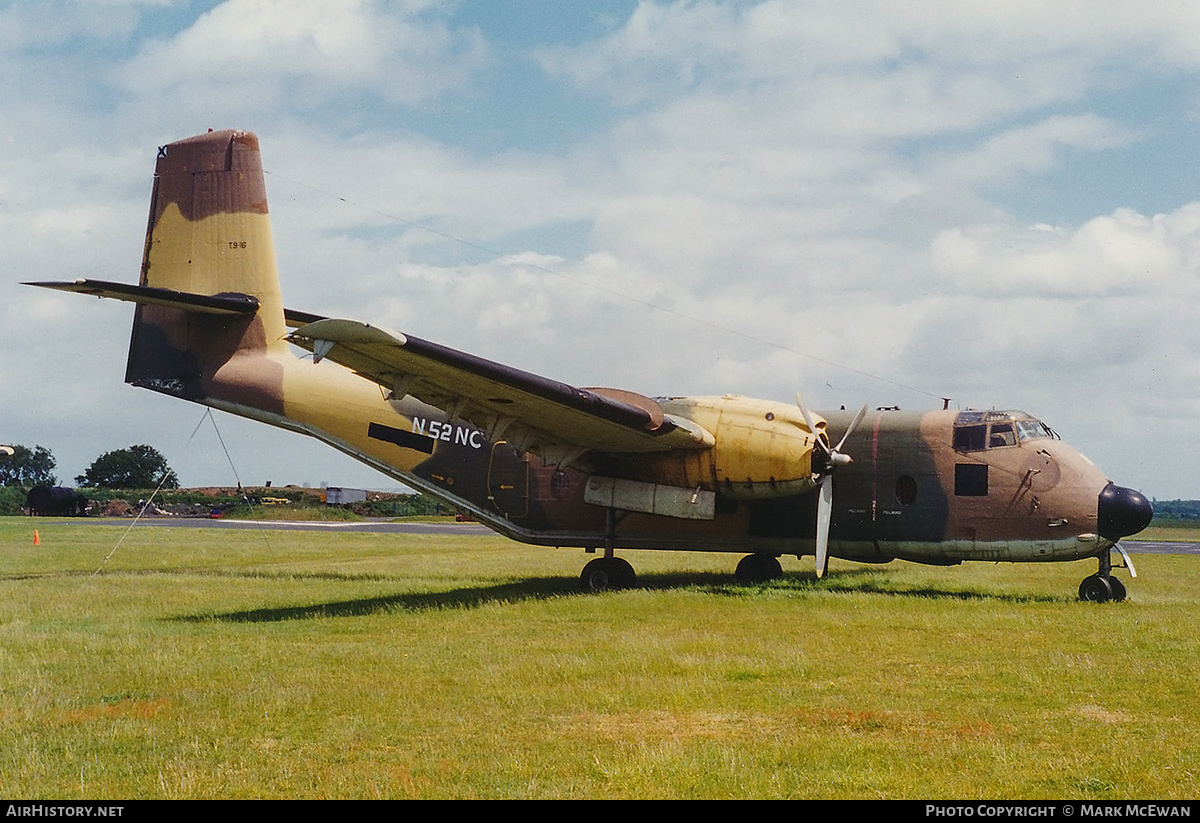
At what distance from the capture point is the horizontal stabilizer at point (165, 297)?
16969 millimetres

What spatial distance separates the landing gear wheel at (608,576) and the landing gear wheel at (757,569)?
3025 millimetres

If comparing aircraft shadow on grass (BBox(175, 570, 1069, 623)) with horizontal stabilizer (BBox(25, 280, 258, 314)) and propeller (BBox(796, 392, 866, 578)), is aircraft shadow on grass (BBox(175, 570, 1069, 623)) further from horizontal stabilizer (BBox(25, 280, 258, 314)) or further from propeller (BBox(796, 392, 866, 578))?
horizontal stabilizer (BBox(25, 280, 258, 314))

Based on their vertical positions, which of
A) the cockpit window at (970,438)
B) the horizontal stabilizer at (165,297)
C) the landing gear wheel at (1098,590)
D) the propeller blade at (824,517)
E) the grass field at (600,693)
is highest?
the horizontal stabilizer at (165,297)

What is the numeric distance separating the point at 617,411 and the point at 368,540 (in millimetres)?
24806

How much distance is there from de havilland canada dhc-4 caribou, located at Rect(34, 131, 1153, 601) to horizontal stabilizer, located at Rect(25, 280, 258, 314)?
6 cm

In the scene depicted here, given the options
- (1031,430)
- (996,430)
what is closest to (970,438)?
(996,430)

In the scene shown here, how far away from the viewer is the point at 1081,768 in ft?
24.3

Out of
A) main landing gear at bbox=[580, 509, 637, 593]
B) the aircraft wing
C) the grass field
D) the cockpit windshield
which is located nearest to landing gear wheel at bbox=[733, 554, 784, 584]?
the grass field

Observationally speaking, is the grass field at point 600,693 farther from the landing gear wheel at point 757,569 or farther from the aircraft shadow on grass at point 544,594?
the landing gear wheel at point 757,569

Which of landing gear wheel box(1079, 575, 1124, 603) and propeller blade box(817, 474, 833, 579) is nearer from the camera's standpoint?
landing gear wheel box(1079, 575, 1124, 603)

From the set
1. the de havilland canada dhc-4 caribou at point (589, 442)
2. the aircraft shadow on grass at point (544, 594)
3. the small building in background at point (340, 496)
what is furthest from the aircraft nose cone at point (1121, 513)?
the small building in background at point (340, 496)

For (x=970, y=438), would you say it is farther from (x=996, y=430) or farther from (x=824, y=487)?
(x=824, y=487)

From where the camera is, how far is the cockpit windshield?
18.3m

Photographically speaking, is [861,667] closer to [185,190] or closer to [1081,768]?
[1081,768]
